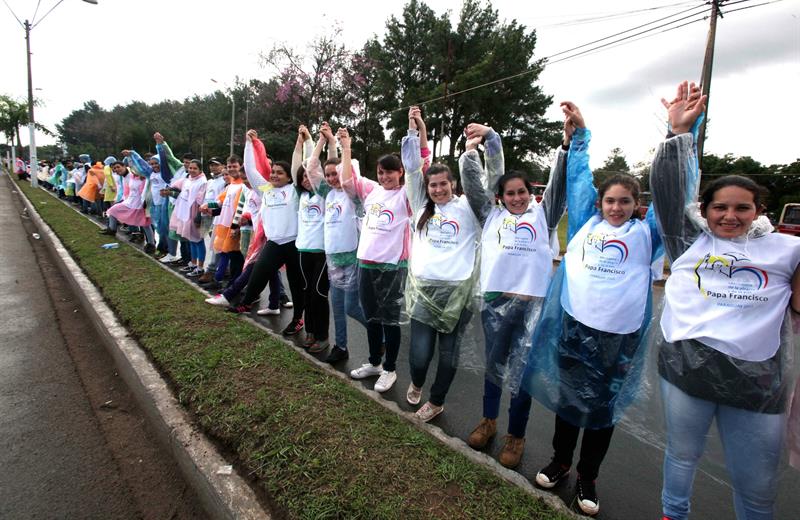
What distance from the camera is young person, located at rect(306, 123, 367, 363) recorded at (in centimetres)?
337

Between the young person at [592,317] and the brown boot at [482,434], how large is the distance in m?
0.38

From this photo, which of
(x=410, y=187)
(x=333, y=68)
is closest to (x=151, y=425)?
(x=410, y=187)

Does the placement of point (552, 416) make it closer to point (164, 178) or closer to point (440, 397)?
point (440, 397)

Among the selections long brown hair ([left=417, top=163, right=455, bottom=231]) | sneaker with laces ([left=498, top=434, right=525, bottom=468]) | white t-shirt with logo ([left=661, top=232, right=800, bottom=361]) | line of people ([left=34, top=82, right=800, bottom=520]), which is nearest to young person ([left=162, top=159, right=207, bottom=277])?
line of people ([left=34, top=82, right=800, bottom=520])

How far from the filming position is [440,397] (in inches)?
111

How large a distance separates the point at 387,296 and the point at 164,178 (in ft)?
17.3

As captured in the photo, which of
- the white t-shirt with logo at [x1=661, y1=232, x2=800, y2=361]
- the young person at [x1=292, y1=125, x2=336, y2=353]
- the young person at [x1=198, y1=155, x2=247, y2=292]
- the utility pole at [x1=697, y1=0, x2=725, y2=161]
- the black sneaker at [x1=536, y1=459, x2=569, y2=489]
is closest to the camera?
the white t-shirt with logo at [x1=661, y1=232, x2=800, y2=361]

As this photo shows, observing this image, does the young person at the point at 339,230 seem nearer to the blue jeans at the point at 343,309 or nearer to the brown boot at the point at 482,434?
the blue jeans at the point at 343,309

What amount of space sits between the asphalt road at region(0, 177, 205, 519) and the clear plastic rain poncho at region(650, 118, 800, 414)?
2.31 metres

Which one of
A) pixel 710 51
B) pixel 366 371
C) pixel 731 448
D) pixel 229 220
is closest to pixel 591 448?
pixel 731 448

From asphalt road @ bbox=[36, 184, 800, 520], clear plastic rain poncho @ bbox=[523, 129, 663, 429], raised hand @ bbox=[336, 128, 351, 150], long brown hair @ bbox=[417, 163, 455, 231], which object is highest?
raised hand @ bbox=[336, 128, 351, 150]

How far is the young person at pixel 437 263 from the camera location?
2.58m

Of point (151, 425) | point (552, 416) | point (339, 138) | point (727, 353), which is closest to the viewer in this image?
point (727, 353)

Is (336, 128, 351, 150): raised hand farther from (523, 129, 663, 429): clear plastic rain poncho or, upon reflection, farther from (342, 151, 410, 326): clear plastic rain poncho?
(523, 129, 663, 429): clear plastic rain poncho
